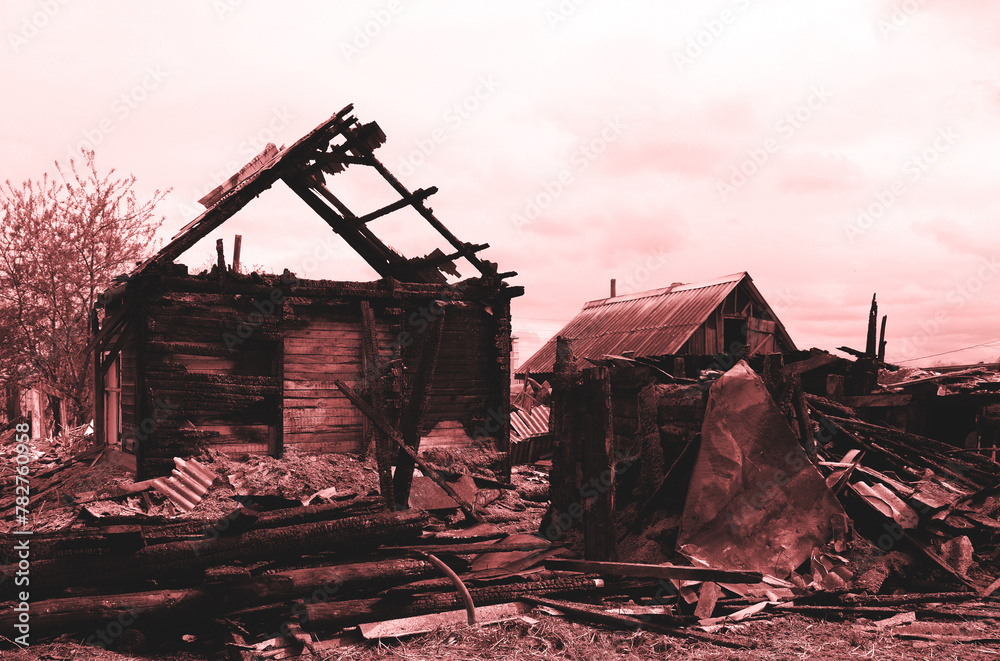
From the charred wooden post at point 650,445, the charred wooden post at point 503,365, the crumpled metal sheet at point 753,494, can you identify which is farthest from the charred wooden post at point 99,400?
the crumpled metal sheet at point 753,494

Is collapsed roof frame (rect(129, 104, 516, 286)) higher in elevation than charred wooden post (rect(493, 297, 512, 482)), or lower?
higher

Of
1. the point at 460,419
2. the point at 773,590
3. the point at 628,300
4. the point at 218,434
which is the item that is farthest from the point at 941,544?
the point at 628,300

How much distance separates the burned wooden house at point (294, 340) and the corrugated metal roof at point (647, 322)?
7.23 meters

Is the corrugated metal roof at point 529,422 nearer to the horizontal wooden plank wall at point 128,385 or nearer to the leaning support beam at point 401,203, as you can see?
the leaning support beam at point 401,203

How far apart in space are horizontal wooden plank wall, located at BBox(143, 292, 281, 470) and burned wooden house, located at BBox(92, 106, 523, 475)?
2 centimetres

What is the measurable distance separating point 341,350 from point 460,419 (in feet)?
8.90

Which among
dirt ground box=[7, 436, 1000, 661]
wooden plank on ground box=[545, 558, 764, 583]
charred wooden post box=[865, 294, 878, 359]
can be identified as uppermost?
charred wooden post box=[865, 294, 878, 359]

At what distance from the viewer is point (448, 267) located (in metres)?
13.8

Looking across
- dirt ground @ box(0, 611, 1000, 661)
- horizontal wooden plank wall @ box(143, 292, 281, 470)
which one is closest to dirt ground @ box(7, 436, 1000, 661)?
dirt ground @ box(0, 611, 1000, 661)

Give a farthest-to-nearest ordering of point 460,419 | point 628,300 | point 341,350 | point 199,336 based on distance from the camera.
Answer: point 628,300
point 460,419
point 341,350
point 199,336

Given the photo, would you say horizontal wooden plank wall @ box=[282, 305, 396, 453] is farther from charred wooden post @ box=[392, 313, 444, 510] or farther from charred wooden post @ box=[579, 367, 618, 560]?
Answer: charred wooden post @ box=[579, 367, 618, 560]

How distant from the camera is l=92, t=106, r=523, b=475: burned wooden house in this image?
1109 cm

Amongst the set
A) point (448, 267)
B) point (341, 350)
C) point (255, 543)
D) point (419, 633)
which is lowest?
point (419, 633)

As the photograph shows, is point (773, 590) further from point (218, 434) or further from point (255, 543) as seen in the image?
point (218, 434)
